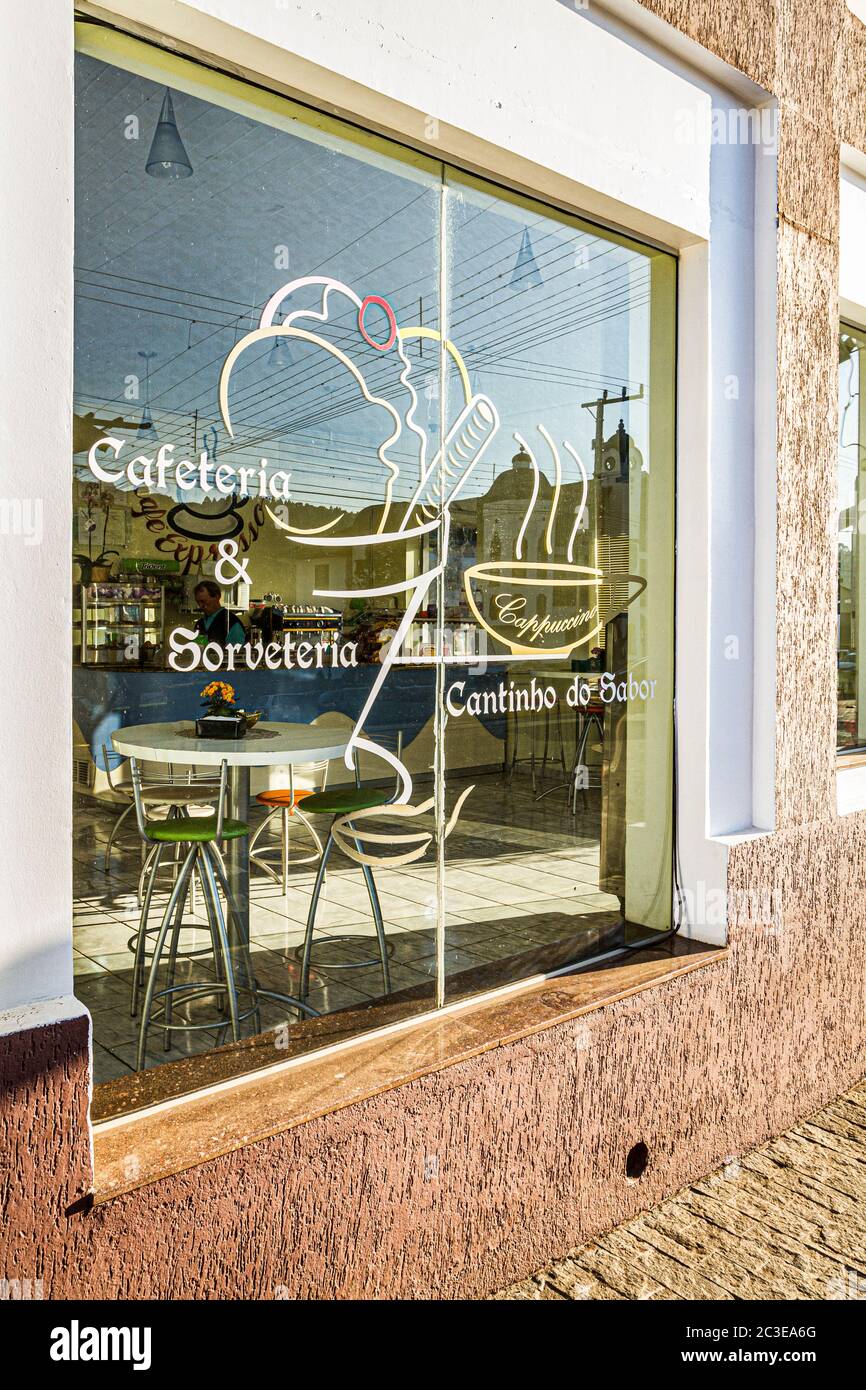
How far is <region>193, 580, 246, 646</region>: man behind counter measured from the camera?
8.11 feet

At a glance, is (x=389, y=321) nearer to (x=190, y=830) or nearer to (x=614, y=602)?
(x=614, y=602)

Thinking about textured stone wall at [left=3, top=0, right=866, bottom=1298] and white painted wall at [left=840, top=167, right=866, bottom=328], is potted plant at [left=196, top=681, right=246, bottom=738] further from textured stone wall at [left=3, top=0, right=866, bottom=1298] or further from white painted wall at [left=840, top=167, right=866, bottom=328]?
white painted wall at [left=840, top=167, right=866, bottom=328]

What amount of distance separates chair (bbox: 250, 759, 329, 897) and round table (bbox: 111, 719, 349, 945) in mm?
22

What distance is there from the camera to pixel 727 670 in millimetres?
3783

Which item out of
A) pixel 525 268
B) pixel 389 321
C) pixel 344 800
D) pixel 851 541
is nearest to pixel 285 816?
pixel 344 800

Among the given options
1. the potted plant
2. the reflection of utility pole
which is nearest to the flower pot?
the potted plant

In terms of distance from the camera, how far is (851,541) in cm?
527

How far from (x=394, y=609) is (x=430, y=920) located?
3.06 ft

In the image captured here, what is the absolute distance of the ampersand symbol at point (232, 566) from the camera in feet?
8.21

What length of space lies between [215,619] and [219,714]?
23 centimetres

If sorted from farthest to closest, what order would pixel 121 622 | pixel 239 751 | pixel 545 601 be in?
pixel 545 601 < pixel 239 751 < pixel 121 622

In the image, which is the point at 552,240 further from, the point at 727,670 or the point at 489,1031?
the point at 489,1031

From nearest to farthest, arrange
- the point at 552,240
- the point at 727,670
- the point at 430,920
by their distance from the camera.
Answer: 1. the point at 430,920
2. the point at 552,240
3. the point at 727,670
